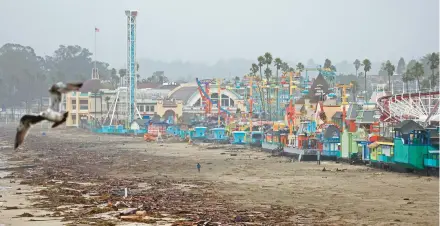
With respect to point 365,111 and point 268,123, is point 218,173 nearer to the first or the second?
point 365,111

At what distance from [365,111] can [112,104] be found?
7759cm

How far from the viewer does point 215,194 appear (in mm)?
34906

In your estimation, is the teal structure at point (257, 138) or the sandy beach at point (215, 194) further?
the teal structure at point (257, 138)

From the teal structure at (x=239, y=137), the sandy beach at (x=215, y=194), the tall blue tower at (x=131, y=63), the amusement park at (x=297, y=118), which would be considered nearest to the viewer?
the sandy beach at (x=215, y=194)

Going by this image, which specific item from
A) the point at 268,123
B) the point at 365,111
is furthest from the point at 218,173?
the point at 268,123

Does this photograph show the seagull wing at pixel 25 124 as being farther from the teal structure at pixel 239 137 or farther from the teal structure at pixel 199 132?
the teal structure at pixel 199 132

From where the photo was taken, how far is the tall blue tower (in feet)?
413

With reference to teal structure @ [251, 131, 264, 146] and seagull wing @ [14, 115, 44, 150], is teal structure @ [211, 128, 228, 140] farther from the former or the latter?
seagull wing @ [14, 115, 44, 150]

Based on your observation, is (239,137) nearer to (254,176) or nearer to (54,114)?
(254,176)

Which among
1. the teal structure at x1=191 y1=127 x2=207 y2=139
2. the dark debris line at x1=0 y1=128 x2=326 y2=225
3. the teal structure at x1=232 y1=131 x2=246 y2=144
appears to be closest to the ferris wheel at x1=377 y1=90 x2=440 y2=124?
the dark debris line at x1=0 y1=128 x2=326 y2=225

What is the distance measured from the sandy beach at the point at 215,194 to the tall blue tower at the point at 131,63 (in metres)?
67.7

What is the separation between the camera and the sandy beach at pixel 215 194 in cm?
2714

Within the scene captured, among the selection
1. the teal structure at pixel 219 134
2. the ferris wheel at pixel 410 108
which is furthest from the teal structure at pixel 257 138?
the ferris wheel at pixel 410 108

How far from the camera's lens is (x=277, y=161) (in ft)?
189
